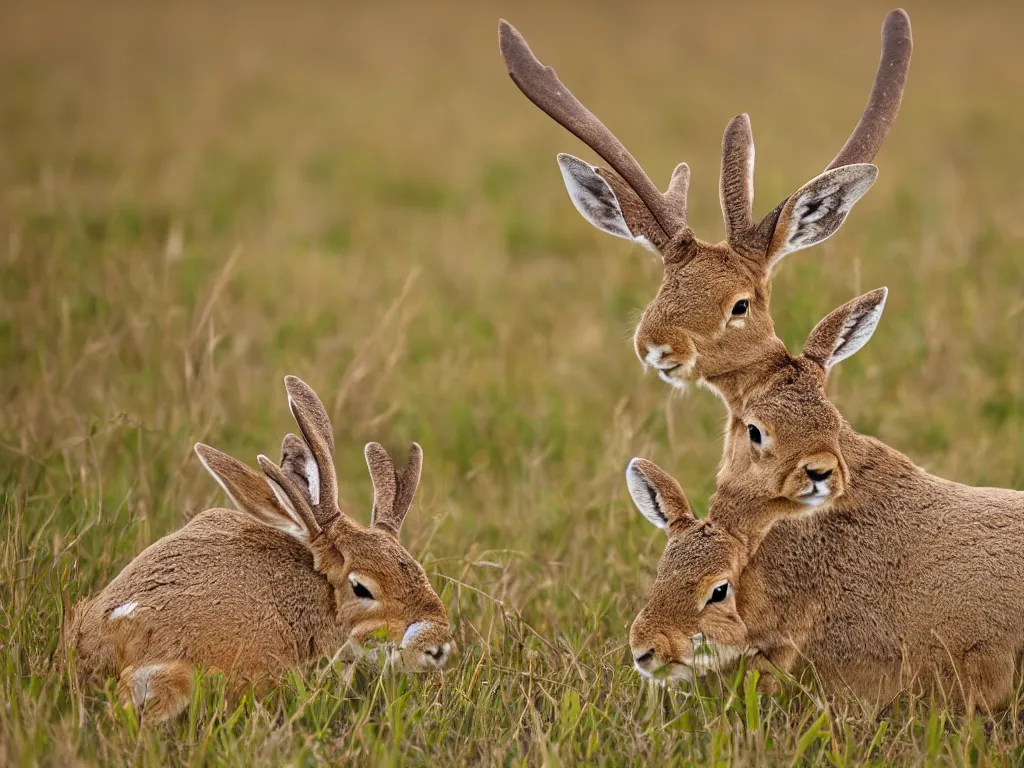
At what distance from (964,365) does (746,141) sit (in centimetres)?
321

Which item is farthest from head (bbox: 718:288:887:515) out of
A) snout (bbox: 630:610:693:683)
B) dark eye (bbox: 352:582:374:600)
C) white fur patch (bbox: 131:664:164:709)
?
white fur patch (bbox: 131:664:164:709)

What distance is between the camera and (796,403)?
3.80m

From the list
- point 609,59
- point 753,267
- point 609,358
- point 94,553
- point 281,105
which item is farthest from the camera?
point 609,59

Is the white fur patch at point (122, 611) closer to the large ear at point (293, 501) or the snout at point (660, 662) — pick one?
the large ear at point (293, 501)

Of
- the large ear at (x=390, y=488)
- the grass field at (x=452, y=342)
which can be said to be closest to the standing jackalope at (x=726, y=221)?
the large ear at (x=390, y=488)

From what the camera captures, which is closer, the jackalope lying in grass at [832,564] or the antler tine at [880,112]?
the jackalope lying in grass at [832,564]

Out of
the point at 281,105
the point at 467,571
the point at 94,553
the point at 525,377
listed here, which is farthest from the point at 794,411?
the point at 281,105

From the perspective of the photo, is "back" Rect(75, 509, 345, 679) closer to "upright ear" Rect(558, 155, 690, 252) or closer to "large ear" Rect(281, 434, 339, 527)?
"large ear" Rect(281, 434, 339, 527)

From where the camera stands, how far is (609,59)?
53.7 ft

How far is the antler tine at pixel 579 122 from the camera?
403cm

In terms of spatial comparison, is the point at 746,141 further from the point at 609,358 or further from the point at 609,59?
the point at 609,59

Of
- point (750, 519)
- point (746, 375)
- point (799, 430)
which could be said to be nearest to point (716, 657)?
point (750, 519)

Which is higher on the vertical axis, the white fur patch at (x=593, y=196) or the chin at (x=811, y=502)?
the white fur patch at (x=593, y=196)

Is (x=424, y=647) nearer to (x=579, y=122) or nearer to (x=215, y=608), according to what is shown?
(x=215, y=608)
